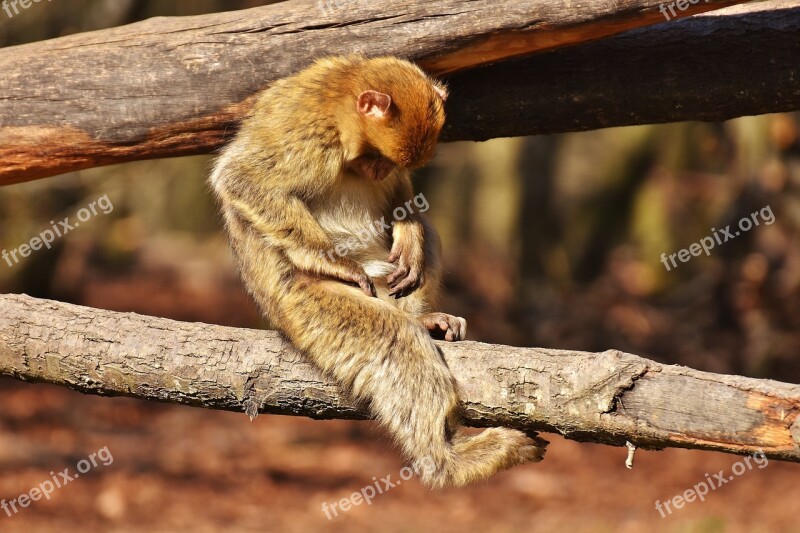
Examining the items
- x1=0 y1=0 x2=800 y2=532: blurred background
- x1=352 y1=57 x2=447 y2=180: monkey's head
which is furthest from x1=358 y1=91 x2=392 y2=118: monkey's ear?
x1=0 y1=0 x2=800 y2=532: blurred background

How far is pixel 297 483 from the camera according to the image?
965 cm

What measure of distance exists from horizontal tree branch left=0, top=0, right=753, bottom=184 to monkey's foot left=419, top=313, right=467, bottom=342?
1.23 meters

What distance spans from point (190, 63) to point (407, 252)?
156cm

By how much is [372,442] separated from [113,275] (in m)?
5.39

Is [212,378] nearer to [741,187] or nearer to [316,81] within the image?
[316,81]

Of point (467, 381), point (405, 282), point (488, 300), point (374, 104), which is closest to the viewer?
point (467, 381)

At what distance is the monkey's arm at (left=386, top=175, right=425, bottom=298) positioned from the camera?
5.10 metres

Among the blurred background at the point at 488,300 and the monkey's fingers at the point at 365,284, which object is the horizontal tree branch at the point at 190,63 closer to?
the monkey's fingers at the point at 365,284

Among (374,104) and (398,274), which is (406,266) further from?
(374,104)

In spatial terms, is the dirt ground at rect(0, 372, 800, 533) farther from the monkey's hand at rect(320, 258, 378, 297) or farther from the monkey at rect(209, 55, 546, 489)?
the monkey's hand at rect(320, 258, 378, 297)

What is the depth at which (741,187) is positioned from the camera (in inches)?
443

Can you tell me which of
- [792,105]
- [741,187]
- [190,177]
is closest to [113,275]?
[190,177]


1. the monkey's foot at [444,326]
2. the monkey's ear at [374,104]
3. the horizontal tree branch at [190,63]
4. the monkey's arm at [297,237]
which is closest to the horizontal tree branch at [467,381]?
the monkey's foot at [444,326]

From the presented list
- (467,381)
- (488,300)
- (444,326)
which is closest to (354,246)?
(444,326)
